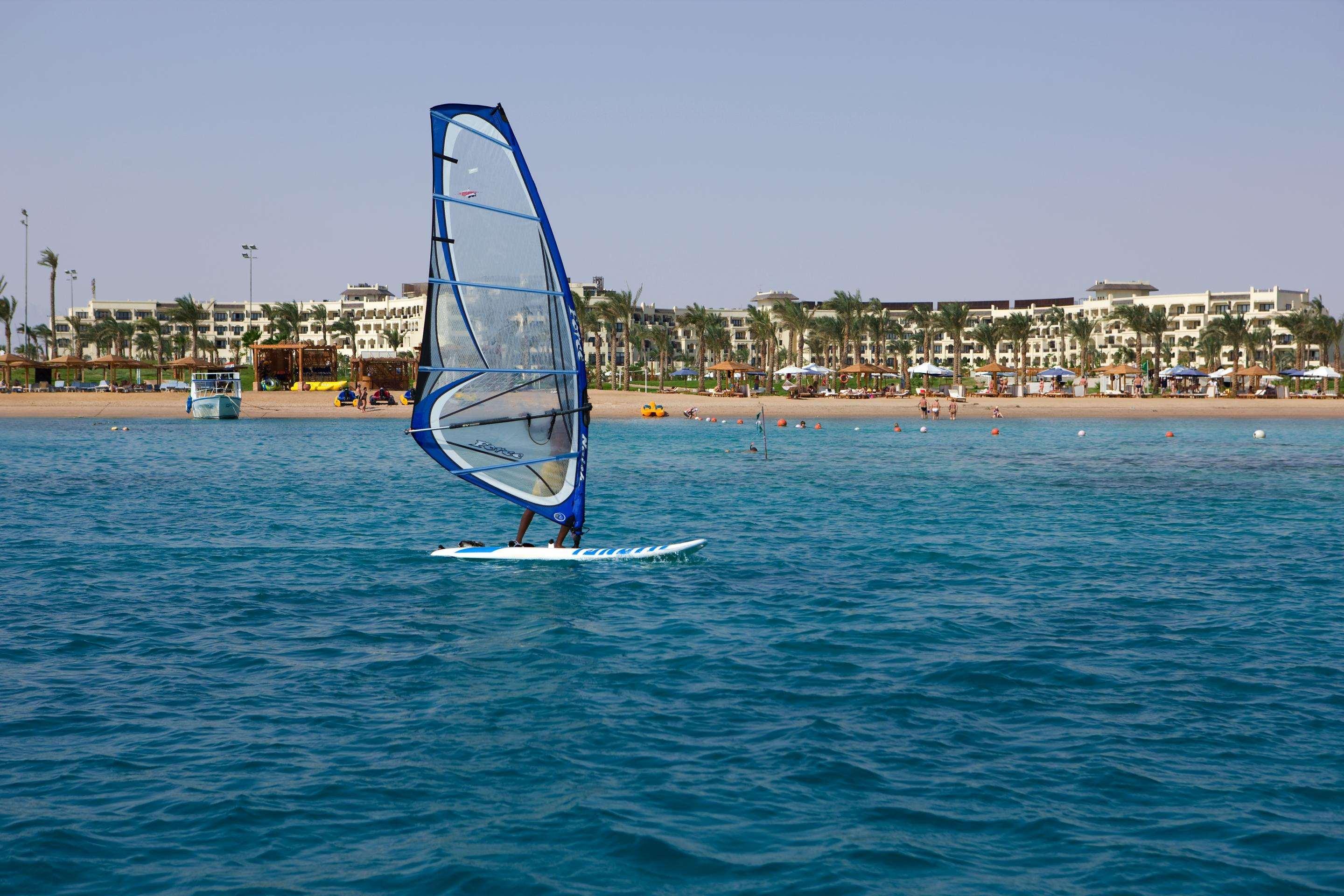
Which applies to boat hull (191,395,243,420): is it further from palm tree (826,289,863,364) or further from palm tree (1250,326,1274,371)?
palm tree (1250,326,1274,371)

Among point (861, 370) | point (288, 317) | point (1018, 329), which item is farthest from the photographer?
point (288, 317)

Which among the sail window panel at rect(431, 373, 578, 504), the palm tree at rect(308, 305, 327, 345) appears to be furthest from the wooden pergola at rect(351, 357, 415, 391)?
the sail window panel at rect(431, 373, 578, 504)

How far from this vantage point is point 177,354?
176750 mm

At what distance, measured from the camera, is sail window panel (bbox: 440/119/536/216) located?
54.7 ft

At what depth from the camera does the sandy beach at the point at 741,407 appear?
77.8 metres

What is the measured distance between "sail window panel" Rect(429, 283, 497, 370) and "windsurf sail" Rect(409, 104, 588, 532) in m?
0.02

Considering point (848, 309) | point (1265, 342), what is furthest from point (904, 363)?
point (1265, 342)

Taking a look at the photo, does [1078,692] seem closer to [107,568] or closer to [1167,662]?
[1167,662]

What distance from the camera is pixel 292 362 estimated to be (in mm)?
102062

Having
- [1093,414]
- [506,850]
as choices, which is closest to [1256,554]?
[506,850]

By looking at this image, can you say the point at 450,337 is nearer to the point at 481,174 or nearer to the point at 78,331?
the point at 481,174

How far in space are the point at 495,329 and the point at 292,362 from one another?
90.3 meters

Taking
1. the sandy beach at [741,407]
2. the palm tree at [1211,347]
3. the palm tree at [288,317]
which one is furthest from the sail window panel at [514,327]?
the palm tree at [1211,347]

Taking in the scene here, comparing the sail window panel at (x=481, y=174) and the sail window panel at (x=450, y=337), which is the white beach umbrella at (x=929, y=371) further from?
the sail window panel at (x=481, y=174)
